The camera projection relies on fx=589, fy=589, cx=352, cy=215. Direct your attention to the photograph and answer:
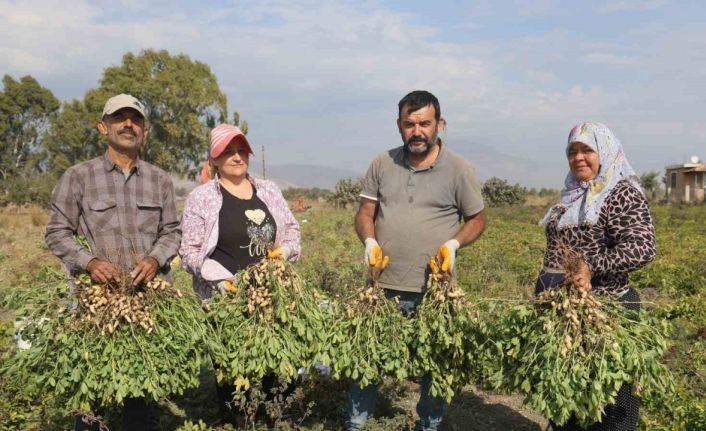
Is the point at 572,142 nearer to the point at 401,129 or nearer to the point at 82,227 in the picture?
the point at 401,129

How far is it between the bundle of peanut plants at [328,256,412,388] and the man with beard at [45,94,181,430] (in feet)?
3.38

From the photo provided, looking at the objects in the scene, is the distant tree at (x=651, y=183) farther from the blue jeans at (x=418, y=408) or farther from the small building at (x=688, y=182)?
the blue jeans at (x=418, y=408)

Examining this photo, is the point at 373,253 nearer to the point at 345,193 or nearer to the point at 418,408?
the point at 418,408

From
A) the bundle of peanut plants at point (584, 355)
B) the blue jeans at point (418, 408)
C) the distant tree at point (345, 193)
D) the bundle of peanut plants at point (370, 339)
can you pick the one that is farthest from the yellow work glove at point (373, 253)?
the distant tree at point (345, 193)

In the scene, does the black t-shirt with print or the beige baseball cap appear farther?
the black t-shirt with print

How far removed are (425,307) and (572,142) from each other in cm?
114

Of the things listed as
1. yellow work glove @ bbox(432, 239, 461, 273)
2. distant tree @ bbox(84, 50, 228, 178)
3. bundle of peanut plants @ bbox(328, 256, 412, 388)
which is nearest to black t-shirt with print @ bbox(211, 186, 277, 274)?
bundle of peanut plants @ bbox(328, 256, 412, 388)

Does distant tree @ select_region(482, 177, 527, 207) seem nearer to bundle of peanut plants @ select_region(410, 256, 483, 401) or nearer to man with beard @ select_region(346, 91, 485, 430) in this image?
man with beard @ select_region(346, 91, 485, 430)

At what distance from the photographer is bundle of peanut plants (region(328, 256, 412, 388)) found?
303 centimetres

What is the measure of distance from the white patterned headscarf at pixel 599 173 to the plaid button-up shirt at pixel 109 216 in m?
2.20

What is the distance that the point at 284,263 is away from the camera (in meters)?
3.13

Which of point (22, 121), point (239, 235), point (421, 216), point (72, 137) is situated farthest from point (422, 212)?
point (22, 121)

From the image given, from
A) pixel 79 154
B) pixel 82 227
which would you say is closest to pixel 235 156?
pixel 82 227

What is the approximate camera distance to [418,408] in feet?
11.4
